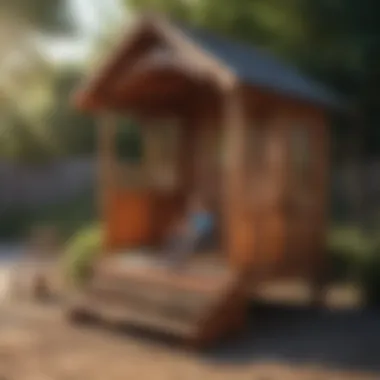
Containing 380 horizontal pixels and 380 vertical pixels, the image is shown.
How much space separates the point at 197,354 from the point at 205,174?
12.8ft

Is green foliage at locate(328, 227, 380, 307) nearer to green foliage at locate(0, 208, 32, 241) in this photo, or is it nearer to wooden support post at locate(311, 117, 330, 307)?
wooden support post at locate(311, 117, 330, 307)

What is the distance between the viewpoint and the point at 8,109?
913 inches

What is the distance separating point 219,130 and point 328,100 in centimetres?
179

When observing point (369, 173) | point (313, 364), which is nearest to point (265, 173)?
point (313, 364)

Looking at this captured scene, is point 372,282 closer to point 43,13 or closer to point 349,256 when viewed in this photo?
point 349,256

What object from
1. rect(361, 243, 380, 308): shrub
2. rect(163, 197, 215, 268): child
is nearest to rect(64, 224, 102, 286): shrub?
rect(163, 197, 215, 268): child

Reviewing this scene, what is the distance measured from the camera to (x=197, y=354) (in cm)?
779

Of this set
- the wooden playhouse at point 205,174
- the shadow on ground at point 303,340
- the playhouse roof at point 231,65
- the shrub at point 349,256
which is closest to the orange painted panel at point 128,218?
the wooden playhouse at point 205,174

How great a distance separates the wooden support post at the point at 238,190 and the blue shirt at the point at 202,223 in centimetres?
153

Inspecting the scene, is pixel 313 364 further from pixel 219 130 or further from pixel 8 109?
pixel 8 109

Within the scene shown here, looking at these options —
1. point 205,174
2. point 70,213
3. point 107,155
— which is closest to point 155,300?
point 107,155

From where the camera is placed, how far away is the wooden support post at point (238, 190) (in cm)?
833

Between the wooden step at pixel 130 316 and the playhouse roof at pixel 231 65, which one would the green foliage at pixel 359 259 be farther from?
the wooden step at pixel 130 316

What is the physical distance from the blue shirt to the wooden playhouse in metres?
0.27
